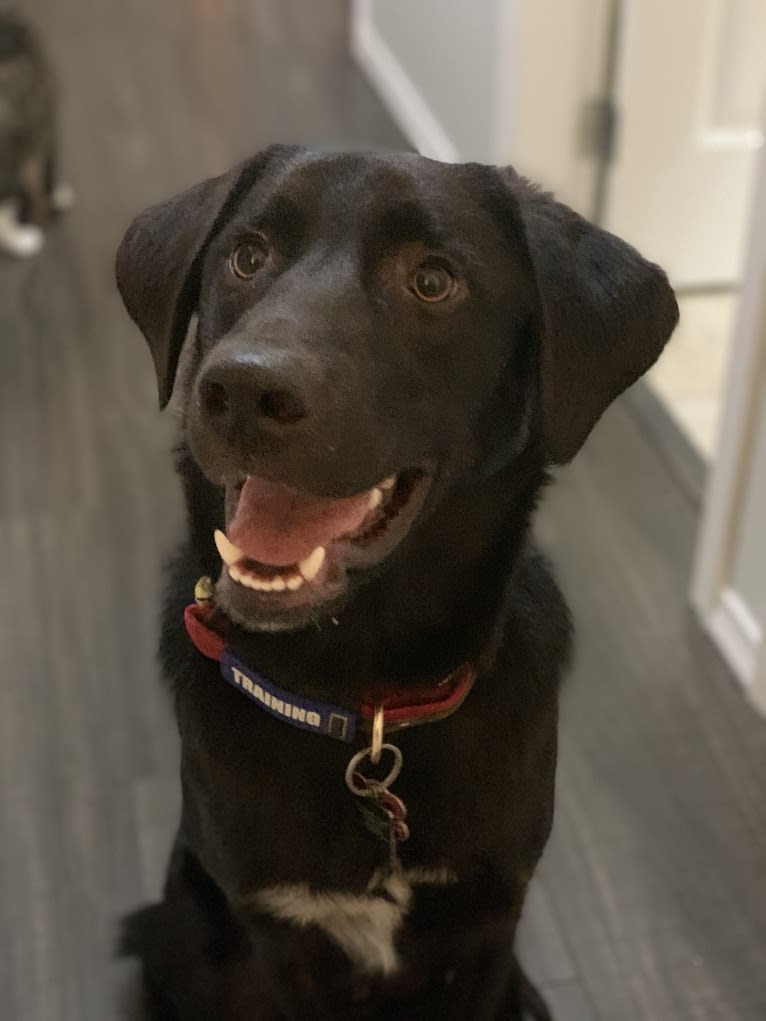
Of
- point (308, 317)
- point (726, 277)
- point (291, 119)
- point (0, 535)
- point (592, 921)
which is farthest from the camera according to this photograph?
point (291, 119)

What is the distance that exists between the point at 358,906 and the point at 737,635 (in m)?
1.01

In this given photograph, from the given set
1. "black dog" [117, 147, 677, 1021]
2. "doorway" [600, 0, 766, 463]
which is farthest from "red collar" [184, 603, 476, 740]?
"doorway" [600, 0, 766, 463]

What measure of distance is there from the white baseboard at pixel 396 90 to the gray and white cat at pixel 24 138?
970 mm

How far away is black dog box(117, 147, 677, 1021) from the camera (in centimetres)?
90

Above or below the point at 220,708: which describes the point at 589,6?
above

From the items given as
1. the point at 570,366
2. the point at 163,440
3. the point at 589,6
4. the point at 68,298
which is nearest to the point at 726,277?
the point at 589,6

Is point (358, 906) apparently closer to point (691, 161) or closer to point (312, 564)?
point (312, 564)

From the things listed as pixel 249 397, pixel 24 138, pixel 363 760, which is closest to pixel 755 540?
pixel 363 760

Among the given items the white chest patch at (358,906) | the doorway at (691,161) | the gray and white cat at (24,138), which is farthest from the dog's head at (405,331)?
the gray and white cat at (24,138)

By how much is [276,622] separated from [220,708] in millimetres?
216

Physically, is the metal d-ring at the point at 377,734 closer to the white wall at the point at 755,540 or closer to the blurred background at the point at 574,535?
the blurred background at the point at 574,535

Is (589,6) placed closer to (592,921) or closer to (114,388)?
(114,388)

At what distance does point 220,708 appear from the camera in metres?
1.09

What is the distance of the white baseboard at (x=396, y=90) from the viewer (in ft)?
10.9
